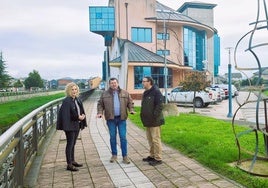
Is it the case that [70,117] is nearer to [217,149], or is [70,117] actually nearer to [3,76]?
[217,149]

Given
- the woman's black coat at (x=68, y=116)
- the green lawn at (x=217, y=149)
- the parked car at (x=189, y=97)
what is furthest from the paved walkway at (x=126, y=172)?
the parked car at (x=189, y=97)

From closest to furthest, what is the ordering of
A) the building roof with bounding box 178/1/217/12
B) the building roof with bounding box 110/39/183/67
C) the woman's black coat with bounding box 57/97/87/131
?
the woman's black coat with bounding box 57/97/87/131
the building roof with bounding box 110/39/183/67
the building roof with bounding box 178/1/217/12

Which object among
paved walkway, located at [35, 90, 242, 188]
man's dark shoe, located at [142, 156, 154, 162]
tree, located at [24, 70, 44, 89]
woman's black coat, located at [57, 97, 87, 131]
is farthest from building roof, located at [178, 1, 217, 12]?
woman's black coat, located at [57, 97, 87, 131]

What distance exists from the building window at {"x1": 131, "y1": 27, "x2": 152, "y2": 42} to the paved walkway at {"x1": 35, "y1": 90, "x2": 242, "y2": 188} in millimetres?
31193

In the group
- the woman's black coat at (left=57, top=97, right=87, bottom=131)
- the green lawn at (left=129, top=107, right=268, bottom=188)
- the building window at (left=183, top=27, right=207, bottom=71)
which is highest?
the building window at (left=183, top=27, right=207, bottom=71)

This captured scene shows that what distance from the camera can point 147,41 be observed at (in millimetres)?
38156

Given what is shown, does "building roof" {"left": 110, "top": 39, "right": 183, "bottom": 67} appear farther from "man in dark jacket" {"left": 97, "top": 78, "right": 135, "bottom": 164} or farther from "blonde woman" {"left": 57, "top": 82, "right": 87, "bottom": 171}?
"blonde woman" {"left": 57, "top": 82, "right": 87, "bottom": 171}

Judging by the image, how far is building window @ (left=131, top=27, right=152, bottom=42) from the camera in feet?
124

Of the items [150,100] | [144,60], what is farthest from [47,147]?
[144,60]

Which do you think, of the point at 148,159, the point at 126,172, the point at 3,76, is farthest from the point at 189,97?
the point at 3,76

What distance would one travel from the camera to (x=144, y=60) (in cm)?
3177

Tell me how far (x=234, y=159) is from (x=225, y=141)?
5.38 ft

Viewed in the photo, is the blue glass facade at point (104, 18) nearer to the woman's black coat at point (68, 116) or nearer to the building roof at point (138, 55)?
the building roof at point (138, 55)

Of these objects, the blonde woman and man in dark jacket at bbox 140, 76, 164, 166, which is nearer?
the blonde woman
